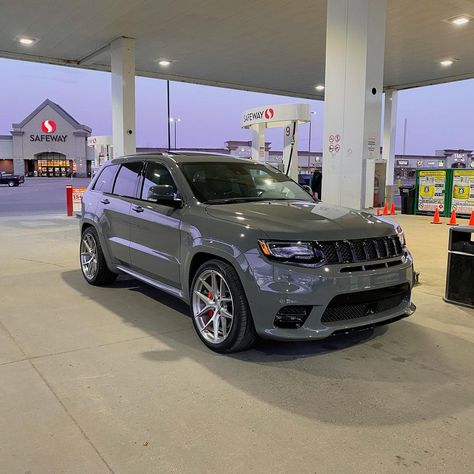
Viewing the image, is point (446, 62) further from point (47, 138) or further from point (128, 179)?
point (47, 138)

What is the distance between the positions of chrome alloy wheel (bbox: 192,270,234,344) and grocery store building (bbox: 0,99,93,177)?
7017cm

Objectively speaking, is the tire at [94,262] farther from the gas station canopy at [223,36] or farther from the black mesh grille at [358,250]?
the gas station canopy at [223,36]

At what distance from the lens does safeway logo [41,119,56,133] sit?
67688 millimetres

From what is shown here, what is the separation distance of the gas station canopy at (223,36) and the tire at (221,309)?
8.92 meters

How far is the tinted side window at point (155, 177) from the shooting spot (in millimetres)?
5086

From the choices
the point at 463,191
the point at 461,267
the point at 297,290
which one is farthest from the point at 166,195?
the point at 463,191

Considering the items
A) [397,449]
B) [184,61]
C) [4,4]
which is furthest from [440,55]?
[397,449]

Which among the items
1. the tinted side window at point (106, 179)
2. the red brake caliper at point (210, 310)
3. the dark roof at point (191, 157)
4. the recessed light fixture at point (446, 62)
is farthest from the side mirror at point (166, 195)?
the recessed light fixture at point (446, 62)

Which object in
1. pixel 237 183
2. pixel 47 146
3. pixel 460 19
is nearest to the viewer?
pixel 237 183

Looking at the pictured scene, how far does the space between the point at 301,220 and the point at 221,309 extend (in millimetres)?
1008

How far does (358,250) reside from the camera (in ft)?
13.0

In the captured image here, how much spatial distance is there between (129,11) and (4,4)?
2.87 meters

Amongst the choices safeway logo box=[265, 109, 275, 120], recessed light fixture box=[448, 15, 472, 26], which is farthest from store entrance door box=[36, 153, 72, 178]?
recessed light fixture box=[448, 15, 472, 26]

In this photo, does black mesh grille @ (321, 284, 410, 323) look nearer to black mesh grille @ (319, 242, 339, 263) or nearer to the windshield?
black mesh grille @ (319, 242, 339, 263)
